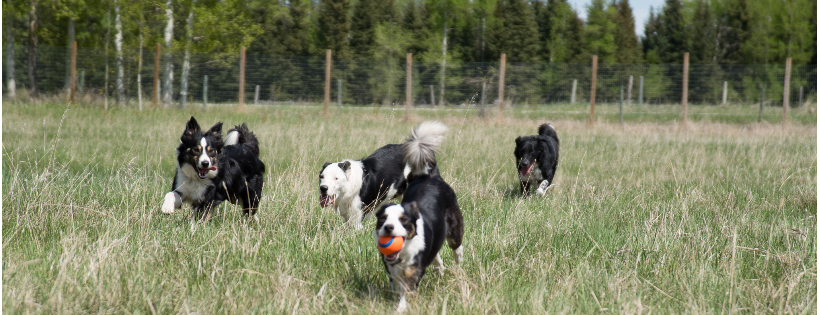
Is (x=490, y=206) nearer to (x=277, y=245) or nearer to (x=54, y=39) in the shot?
(x=277, y=245)

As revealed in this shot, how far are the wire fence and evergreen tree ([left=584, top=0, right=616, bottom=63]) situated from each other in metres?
20.5

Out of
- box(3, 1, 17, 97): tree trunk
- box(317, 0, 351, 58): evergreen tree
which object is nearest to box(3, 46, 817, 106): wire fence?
box(3, 1, 17, 97): tree trunk

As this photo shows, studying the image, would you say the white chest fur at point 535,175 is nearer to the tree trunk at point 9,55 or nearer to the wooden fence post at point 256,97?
the wooden fence post at point 256,97

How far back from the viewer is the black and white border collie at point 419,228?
2.57 m

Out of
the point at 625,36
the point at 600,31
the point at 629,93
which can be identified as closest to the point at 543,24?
the point at 600,31

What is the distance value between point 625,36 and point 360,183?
4165cm

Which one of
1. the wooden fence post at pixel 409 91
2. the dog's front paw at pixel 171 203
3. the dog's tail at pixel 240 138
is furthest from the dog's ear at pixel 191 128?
the wooden fence post at pixel 409 91

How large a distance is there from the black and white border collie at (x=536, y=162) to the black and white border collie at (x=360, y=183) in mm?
1513

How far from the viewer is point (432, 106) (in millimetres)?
16781

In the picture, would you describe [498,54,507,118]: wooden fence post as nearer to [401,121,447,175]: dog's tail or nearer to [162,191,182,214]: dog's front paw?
[401,121,447,175]: dog's tail

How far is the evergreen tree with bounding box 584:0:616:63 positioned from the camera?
4044 centimetres

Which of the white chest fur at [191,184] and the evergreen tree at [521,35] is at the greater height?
the evergreen tree at [521,35]

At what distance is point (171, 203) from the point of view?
4258 millimetres

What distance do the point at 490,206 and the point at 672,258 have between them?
5.63 ft
